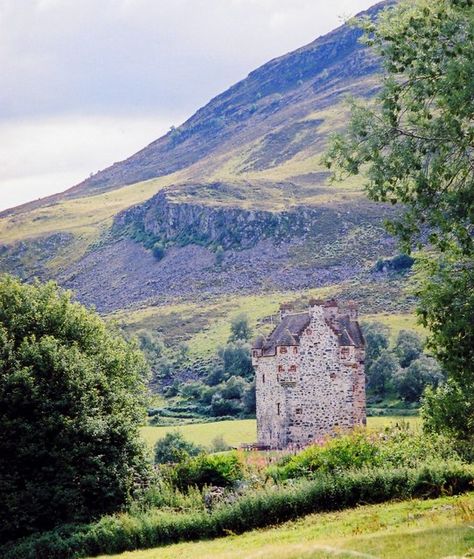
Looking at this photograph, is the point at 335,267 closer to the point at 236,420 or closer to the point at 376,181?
the point at 236,420

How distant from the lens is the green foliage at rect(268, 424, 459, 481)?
2955 centimetres

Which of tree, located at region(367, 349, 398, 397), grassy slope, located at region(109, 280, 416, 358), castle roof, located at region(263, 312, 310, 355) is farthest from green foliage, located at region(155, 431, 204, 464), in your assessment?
grassy slope, located at region(109, 280, 416, 358)

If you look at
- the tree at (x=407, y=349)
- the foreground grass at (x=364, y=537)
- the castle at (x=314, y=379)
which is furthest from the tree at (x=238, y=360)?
the foreground grass at (x=364, y=537)

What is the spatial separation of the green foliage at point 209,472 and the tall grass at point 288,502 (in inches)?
202

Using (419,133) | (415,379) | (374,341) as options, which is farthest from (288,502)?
(374,341)

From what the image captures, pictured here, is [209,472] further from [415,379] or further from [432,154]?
[415,379]

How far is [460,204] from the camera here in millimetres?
22828

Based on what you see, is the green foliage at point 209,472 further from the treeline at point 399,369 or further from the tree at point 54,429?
the treeline at point 399,369

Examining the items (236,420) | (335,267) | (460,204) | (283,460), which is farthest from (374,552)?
(335,267)

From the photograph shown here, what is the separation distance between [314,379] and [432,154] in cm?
3956

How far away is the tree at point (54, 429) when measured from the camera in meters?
31.9

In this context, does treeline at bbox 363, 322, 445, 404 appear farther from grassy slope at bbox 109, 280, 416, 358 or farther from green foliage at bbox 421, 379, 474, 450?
green foliage at bbox 421, 379, 474, 450

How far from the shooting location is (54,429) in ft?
106

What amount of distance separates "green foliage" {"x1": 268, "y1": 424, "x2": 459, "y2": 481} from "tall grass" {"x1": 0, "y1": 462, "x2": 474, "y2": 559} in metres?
1.27
